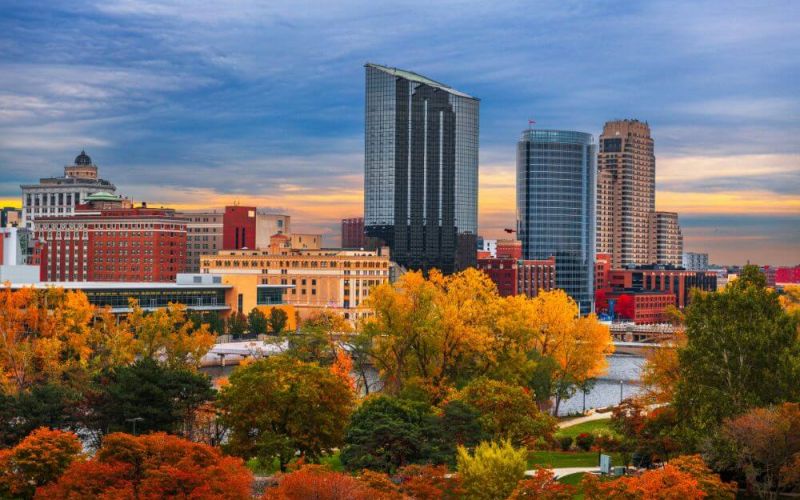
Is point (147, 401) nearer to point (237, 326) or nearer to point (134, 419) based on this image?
point (134, 419)

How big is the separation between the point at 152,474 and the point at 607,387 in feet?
272

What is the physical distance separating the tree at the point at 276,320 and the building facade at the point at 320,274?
1993 centimetres

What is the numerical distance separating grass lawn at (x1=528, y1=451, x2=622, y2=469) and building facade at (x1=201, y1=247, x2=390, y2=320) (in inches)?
4374

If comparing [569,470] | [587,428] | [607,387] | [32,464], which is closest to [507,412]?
[569,470]

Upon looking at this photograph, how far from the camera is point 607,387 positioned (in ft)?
391

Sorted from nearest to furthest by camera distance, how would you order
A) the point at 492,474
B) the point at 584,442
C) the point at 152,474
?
the point at 152,474 → the point at 492,474 → the point at 584,442

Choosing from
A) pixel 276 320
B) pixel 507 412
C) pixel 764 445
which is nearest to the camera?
pixel 764 445

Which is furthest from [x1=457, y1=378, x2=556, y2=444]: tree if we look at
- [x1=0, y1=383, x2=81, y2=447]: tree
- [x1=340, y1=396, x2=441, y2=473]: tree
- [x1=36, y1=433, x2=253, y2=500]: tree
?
[x1=0, y1=383, x2=81, y2=447]: tree

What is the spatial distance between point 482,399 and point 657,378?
55.4 feet

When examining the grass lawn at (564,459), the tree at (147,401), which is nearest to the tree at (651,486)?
the grass lawn at (564,459)

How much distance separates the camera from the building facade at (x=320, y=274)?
176 metres

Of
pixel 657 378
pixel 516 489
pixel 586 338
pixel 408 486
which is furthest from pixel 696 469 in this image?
pixel 586 338

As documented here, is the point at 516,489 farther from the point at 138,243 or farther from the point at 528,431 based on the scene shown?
the point at 138,243

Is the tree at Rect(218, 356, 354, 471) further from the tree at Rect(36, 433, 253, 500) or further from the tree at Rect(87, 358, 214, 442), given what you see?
the tree at Rect(36, 433, 253, 500)
